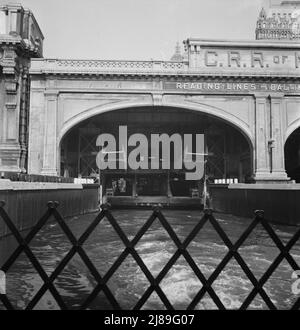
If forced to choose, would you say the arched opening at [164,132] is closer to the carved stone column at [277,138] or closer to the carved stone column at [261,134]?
the carved stone column at [261,134]

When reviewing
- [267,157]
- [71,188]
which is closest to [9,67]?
[71,188]

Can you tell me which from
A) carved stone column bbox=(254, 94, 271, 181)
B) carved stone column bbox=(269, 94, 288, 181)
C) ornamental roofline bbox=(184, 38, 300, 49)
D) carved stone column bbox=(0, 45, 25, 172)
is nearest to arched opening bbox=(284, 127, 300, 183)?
carved stone column bbox=(269, 94, 288, 181)

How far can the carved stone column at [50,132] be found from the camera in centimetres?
3266

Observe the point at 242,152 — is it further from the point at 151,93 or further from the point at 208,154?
the point at 151,93

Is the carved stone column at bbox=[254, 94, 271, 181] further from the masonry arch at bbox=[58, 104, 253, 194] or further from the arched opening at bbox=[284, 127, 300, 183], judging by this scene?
the arched opening at bbox=[284, 127, 300, 183]

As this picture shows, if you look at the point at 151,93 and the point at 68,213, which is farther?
the point at 151,93

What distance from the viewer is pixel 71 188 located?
26.9 meters

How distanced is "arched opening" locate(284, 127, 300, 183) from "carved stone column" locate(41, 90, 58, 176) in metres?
25.5

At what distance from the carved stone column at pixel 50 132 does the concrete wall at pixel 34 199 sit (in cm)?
401

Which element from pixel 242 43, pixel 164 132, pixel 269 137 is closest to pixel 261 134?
pixel 269 137

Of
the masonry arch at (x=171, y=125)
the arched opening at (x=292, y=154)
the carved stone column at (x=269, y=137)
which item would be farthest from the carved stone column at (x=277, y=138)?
the arched opening at (x=292, y=154)

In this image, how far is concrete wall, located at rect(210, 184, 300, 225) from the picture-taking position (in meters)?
21.3
